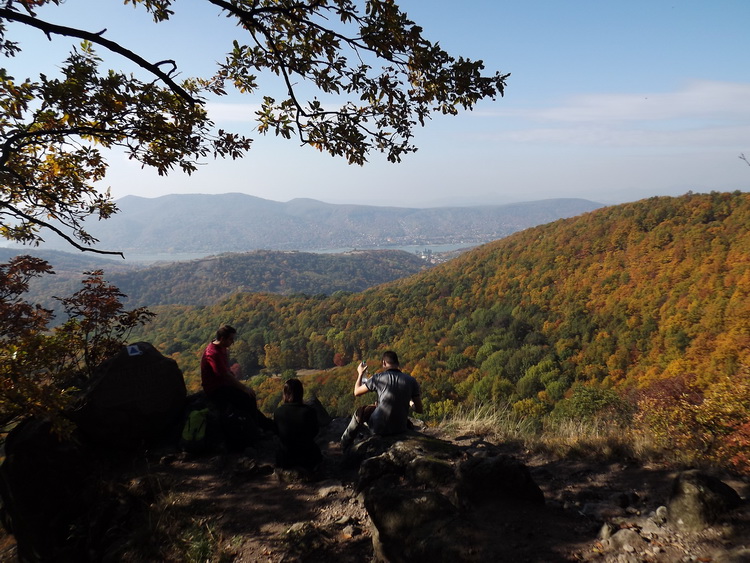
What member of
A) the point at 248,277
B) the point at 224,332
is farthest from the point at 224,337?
the point at 248,277

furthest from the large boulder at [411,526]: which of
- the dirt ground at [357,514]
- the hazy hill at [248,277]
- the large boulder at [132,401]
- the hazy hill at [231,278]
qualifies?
the hazy hill at [248,277]

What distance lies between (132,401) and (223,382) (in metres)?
1.25

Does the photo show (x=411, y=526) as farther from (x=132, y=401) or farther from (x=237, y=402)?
(x=132, y=401)

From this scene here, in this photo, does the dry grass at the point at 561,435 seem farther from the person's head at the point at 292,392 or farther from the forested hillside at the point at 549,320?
the forested hillside at the point at 549,320

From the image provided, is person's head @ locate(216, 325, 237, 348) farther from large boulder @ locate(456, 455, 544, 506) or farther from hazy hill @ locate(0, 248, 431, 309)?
hazy hill @ locate(0, 248, 431, 309)

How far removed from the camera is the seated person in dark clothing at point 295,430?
472cm

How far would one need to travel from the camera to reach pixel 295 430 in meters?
4.73

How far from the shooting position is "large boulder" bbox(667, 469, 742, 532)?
2.67 m

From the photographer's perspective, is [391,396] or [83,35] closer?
[83,35]

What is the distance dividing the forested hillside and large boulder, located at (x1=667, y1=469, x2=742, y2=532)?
62.7 ft

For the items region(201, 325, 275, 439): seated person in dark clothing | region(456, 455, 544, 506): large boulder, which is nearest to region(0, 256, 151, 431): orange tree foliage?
region(201, 325, 275, 439): seated person in dark clothing

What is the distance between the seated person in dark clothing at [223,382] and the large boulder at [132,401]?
0.59 metres

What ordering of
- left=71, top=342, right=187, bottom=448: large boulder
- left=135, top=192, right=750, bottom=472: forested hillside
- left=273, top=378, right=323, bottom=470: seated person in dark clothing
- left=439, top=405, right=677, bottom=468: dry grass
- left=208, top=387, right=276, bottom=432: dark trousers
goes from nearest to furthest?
left=439, top=405, right=677, bottom=468: dry grass, left=273, top=378, right=323, bottom=470: seated person in dark clothing, left=71, top=342, right=187, bottom=448: large boulder, left=208, top=387, right=276, bottom=432: dark trousers, left=135, top=192, right=750, bottom=472: forested hillside

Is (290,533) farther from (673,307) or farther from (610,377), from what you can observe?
(673,307)
